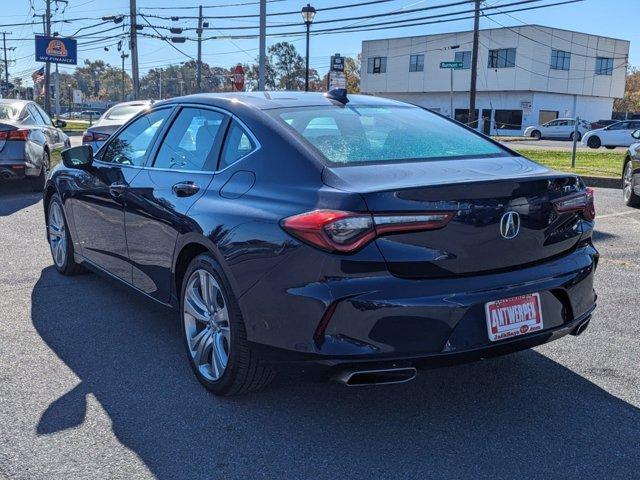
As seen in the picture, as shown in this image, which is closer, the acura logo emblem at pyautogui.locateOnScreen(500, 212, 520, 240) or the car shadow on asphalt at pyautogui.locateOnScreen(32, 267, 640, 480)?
the car shadow on asphalt at pyautogui.locateOnScreen(32, 267, 640, 480)

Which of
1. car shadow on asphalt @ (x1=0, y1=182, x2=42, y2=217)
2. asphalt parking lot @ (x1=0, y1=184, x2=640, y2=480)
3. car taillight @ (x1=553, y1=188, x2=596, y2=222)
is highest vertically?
car taillight @ (x1=553, y1=188, x2=596, y2=222)

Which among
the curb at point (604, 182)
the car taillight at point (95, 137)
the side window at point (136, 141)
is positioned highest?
the side window at point (136, 141)

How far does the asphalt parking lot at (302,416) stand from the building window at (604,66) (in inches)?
2450

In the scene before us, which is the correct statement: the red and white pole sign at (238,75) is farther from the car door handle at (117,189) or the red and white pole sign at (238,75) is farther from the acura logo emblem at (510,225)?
the acura logo emblem at (510,225)

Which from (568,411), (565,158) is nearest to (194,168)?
(568,411)

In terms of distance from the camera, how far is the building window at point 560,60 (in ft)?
186

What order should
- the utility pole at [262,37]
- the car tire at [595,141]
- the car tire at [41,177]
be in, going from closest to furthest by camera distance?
the car tire at [41,177] → the utility pole at [262,37] → the car tire at [595,141]

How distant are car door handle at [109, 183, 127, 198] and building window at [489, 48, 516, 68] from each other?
2219 inches

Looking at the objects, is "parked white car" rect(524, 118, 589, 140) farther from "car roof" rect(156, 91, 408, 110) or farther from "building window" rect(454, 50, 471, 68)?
"car roof" rect(156, 91, 408, 110)

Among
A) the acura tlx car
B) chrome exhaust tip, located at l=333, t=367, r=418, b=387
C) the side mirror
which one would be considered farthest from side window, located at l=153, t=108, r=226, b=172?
chrome exhaust tip, located at l=333, t=367, r=418, b=387

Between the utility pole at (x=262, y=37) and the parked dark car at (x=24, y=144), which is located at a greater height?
the utility pole at (x=262, y=37)

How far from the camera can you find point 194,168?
388cm

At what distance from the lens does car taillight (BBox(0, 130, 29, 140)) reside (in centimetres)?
1059

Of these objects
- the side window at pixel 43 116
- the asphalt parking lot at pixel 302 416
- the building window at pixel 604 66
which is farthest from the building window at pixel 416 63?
the asphalt parking lot at pixel 302 416
